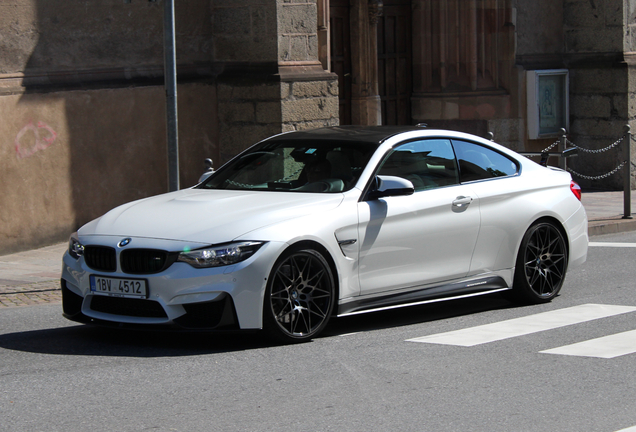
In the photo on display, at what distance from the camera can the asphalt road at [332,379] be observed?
531 cm

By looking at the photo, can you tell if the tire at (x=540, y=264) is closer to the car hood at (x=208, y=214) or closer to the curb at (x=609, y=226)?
the car hood at (x=208, y=214)

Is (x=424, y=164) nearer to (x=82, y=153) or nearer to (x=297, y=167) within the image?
(x=297, y=167)

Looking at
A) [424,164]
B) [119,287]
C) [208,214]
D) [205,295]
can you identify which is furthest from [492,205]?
[119,287]

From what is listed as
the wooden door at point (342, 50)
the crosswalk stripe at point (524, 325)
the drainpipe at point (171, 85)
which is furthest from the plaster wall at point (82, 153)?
the crosswalk stripe at point (524, 325)

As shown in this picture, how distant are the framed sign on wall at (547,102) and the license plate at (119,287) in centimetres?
1383

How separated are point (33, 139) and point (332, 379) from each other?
7.86 meters

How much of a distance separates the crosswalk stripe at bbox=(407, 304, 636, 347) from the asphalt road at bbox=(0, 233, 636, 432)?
0.04 meters

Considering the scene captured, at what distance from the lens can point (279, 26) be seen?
14.6 metres

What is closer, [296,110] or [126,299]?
[126,299]

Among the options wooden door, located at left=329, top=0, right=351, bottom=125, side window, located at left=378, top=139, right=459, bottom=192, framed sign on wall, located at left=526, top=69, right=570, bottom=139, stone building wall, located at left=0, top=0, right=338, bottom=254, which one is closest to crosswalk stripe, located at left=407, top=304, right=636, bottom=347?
side window, located at left=378, top=139, right=459, bottom=192

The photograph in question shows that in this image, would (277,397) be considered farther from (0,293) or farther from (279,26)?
Answer: (279,26)

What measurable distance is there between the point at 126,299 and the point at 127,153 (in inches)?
294

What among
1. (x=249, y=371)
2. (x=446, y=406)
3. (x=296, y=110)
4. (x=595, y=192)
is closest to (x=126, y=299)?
(x=249, y=371)

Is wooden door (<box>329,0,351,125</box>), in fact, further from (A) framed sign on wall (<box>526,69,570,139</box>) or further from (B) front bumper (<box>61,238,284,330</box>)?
(B) front bumper (<box>61,238,284,330</box>)
